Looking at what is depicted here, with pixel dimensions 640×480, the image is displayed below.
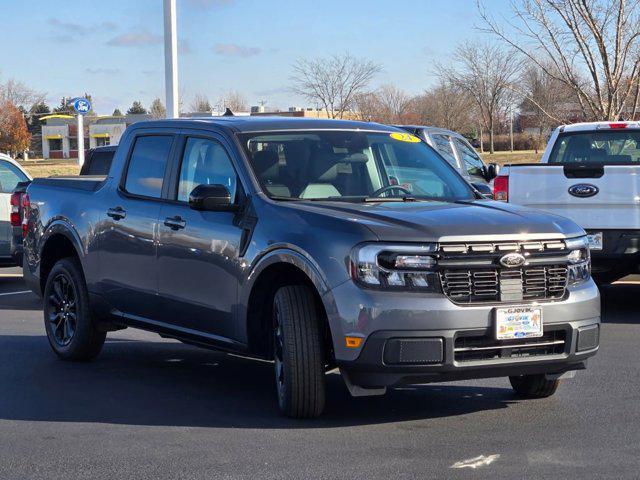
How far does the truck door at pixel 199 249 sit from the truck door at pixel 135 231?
162 mm

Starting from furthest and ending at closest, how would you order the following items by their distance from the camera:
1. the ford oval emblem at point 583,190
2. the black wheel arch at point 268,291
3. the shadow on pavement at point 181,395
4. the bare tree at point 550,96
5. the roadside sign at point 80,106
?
the roadside sign at point 80,106, the bare tree at point 550,96, the ford oval emblem at point 583,190, the shadow on pavement at point 181,395, the black wheel arch at point 268,291

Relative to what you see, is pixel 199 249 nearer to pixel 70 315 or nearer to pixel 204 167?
pixel 204 167

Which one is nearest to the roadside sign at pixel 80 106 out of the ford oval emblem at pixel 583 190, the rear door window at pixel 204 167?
the ford oval emblem at pixel 583 190

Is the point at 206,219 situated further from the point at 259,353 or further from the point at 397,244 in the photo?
the point at 397,244

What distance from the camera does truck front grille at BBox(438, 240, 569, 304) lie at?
5.97 metres

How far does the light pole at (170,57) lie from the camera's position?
19.7m

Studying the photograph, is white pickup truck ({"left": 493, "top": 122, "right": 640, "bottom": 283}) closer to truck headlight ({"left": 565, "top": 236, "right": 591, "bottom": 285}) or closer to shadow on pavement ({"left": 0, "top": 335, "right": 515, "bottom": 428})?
shadow on pavement ({"left": 0, "top": 335, "right": 515, "bottom": 428})

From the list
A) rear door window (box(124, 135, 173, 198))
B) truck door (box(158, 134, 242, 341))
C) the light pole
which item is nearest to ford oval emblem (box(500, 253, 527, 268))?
truck door (box(158, 134, 242, 341))

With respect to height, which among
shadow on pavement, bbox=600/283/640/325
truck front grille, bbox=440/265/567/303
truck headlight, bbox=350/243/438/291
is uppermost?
truck headlight, bbox=350/243/438/291

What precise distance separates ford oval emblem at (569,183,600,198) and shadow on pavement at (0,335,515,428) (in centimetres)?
354

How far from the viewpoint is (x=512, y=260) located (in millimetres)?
6051

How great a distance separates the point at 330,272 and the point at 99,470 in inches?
64.4

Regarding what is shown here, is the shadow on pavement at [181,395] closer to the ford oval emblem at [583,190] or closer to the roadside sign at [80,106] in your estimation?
the ford oval emblem at [583,190]

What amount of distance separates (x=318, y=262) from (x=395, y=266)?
0.45 meters
